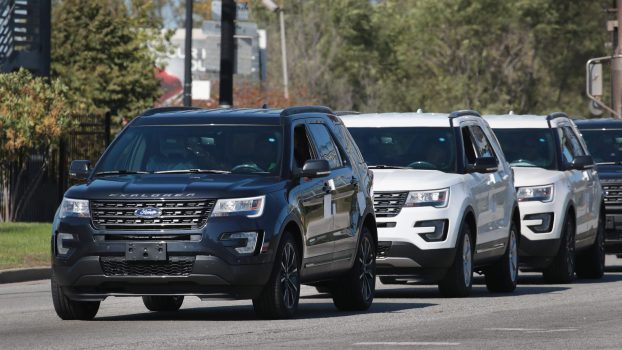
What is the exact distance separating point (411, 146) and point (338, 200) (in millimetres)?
3281

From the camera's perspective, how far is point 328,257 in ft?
49.7

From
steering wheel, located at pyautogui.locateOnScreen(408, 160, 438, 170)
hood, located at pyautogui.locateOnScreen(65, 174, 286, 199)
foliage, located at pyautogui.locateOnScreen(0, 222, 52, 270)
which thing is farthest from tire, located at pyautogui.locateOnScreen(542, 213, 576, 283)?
hood, located at pyautogui.locateOnScreen(65, 174, 286, 199)

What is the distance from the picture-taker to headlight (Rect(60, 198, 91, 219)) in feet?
45.7

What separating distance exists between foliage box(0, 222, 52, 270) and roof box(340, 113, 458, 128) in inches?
210

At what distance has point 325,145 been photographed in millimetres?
15797

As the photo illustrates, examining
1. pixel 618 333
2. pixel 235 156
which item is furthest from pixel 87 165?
pixel 618 333

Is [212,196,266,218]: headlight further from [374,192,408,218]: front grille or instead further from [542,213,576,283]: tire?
[542,213,576,283]: tire

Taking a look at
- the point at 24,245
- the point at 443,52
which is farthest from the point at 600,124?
the point at 443,52

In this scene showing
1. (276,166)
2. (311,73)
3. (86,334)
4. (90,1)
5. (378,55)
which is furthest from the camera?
(378,55)

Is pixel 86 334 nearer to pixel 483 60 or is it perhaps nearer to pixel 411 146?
pixel 411 146

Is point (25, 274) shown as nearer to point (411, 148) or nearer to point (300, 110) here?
point (411, 148)

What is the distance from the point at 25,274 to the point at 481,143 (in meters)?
6.16

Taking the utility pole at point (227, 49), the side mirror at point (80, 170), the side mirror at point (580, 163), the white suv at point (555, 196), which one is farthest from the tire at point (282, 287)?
the utility pole at point (227, 49)

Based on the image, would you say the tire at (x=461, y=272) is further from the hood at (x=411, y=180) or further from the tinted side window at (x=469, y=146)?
the tinted side window at (x=469, y=146)
